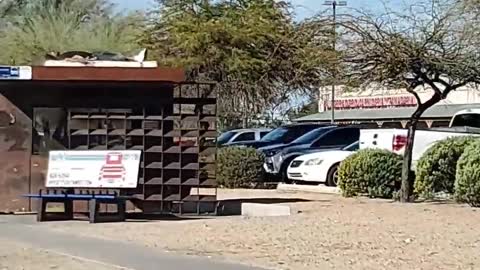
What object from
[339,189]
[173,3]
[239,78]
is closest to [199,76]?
[239,78]

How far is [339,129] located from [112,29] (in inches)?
439

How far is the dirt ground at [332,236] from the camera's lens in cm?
1402

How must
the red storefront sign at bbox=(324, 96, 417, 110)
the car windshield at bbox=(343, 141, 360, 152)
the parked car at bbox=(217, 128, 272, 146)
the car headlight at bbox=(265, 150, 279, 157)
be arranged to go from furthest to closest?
the red storefront sign at bbox=(324, 96, 417, 110) < the parked car at bbox=(217, 128, 272, 146) < the car headlight at bbox=(265, 150, 279, 157) < the car windshield at bbox=(343, 141, 360, 152)

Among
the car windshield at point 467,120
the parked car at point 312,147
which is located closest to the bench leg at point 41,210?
the parked car at point 312,147

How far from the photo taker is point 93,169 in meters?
20.8

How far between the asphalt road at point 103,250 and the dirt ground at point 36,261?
23cm

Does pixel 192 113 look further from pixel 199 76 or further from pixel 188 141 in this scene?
pixel 199 76

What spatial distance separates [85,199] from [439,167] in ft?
24.4

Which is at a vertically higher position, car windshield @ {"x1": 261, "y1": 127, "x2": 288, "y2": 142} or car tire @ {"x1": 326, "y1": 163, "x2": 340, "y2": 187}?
car windshield @ {"x1": 261, "y1": 127, "x2": 288, "y2": 142}

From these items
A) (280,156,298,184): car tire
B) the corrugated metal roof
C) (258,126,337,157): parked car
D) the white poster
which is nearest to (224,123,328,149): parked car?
(258,126,337,157): parked car

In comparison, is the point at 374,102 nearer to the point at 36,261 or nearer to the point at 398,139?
the point at 398,139

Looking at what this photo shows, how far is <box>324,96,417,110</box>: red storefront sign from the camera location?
6241 cm

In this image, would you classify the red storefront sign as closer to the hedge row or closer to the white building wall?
the white building wall

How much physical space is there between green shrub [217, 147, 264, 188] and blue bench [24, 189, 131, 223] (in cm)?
888
